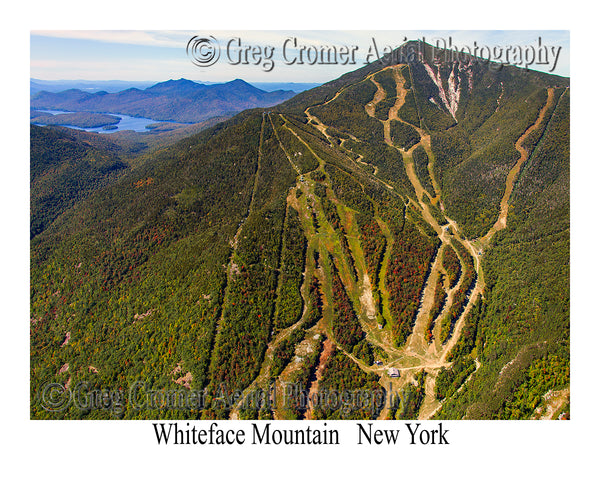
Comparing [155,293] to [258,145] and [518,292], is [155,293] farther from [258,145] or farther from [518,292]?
[518,292]

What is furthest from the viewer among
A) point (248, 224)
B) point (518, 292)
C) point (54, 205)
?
point (54, 205)

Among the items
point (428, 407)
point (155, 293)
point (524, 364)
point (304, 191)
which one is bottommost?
point (428, 407)

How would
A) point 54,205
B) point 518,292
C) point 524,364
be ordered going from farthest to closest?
point 54,205
point 518,292
point 524,364

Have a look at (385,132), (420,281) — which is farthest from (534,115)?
(420,281)

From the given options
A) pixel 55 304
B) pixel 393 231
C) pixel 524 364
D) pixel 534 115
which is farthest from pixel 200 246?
pixel 534 115

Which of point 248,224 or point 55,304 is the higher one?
point 248,224

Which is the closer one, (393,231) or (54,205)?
(393,231)
